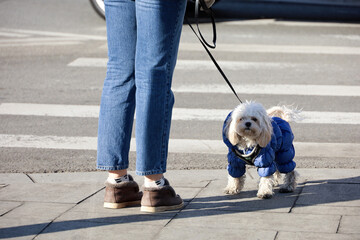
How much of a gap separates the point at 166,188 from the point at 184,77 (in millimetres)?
4383

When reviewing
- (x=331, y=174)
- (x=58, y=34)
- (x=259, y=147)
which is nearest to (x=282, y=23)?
(x=58, y=34)

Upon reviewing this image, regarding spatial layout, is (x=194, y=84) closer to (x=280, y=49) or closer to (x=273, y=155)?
(x=280, y=49)

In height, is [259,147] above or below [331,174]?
above

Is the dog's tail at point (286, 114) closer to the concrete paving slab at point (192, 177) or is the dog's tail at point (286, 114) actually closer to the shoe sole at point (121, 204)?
the concrete paving slab at point (192, 177)

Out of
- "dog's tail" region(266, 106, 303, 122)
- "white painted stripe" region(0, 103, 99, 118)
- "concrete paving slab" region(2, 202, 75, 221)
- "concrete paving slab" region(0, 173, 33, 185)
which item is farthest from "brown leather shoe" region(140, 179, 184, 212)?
"white painted stripe" region(0, 103, 99, 118)

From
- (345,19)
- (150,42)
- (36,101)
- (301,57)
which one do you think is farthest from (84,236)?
(345,19)

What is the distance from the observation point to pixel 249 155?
4.21m

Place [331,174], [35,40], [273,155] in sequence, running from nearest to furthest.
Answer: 1. [273,155]
2. [331,174]
3. [35,40]

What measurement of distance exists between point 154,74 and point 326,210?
1.20 metres

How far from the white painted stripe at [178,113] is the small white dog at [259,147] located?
2.21 m

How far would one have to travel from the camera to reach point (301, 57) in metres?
9.09

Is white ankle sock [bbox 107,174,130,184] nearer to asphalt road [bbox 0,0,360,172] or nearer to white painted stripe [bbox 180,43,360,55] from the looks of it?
asphalt road [bbox 0,0,360,172]

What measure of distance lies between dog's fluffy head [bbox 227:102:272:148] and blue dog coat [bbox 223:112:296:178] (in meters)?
0.06

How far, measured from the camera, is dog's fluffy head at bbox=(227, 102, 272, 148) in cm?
410
